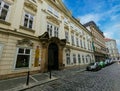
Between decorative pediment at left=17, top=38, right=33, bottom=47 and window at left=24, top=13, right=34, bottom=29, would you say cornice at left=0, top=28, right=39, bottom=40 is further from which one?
window at left=24, top=13, right=34, bottom=29

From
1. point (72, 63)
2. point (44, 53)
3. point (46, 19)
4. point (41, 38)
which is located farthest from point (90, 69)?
point (46, 19)

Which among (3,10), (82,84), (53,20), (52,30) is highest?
(53,20)

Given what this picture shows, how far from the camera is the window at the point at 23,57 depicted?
852 cm

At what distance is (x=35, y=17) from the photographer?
11.1 metres

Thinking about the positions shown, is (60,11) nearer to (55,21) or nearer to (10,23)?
(55,21)

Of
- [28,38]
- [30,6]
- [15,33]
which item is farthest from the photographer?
[30,6]

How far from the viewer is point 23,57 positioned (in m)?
9.03

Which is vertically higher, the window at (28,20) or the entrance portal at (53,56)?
the window at (28,20)

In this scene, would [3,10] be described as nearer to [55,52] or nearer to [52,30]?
[52,30]

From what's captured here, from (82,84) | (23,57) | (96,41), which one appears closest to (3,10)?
(23,57)

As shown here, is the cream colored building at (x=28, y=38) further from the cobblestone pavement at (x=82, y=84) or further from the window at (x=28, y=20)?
the cobblestone pavement at (x=82, y=84)

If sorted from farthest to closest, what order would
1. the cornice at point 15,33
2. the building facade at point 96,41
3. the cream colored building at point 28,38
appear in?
the building facade at point 96,41, the cream colored building at point 28,38, the cornice at point 15,33

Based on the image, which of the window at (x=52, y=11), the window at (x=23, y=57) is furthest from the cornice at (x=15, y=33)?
the window at (x=52, y=11)

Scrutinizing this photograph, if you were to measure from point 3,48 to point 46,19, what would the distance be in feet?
24.2
